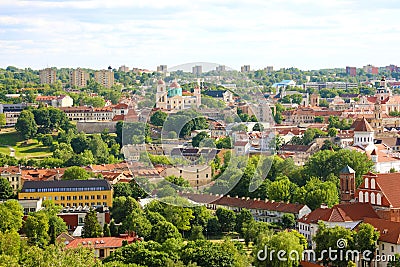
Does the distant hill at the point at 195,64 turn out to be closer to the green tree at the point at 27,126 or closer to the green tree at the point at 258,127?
the green tree at the point at 258,127

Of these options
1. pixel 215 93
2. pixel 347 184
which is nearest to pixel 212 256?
pixel 215 93

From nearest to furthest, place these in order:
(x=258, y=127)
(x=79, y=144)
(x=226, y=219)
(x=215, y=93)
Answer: (x=215, y=93) → (x=258, y=127) → (x=226, y=219) → (x=79, y=144)

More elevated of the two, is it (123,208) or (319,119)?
(319,119)

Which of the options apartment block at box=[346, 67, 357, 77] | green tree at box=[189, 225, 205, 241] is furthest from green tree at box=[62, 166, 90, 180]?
apartment block at box=[346, 67, 357, 77]

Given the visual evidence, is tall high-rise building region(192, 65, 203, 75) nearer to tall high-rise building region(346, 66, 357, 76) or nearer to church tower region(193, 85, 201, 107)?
church tower region(193, 85, 201, 107)

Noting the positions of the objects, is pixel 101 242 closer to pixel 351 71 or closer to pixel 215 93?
pixel 215 93

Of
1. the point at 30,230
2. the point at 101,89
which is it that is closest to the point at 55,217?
the point at 30,230
